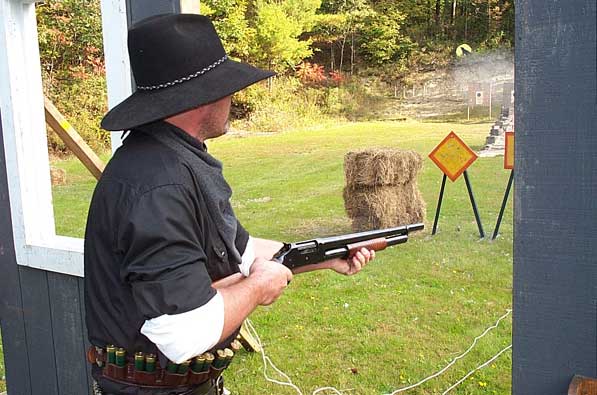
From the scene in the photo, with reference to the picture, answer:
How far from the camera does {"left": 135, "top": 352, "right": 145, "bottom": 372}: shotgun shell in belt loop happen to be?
134 centimetres

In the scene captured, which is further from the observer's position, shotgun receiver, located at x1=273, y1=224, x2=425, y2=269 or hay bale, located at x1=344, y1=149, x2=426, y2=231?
hay bale, located at x1=344, y1=149, x2=426, y2=231

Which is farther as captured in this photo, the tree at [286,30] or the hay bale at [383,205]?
the hay bale at [383,205]

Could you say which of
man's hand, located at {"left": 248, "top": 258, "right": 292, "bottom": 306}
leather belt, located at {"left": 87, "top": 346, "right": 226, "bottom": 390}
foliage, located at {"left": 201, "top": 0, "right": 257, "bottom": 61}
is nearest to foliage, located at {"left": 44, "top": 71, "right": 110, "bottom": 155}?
foliage, located at {"left": 201, "top": 0, "right": 257, "bottom": 61}

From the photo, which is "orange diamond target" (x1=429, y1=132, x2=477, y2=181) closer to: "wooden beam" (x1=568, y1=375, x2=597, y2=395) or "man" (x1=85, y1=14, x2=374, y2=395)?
"man" (x1=85, y1=14, x2=374, y2=395)

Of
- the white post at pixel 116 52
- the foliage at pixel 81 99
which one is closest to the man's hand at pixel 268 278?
the white post at pixel 116 52

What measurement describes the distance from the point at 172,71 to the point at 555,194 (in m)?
0.77

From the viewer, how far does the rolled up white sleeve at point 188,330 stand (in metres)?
1.13

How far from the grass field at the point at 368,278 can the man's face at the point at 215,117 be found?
2.13 m

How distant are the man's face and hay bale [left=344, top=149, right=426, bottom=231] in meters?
4.38

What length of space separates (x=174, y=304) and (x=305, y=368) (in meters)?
2.45

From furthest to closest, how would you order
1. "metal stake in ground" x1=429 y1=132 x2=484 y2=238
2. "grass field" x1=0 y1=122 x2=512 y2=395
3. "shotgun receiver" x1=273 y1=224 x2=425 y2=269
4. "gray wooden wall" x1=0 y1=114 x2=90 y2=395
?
1. "metal stake in ground" x1=429 y1=132 x2=484 y2=238
2. "grass field" x1=0 y1=122 x2=512 y2=395
3. "gray wooden wall" x1=0 y1=114 x2=90 y2=395
4. "shotgun receiver" x1=273 y1=224 x2=425 y2=269

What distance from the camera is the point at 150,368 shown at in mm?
1357

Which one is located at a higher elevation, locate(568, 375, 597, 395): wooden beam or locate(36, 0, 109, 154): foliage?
locate(36, 0, 109, 154): foliage

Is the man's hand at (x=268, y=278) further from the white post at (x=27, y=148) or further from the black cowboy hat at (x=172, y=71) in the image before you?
the white post at (x=27, y=148)
